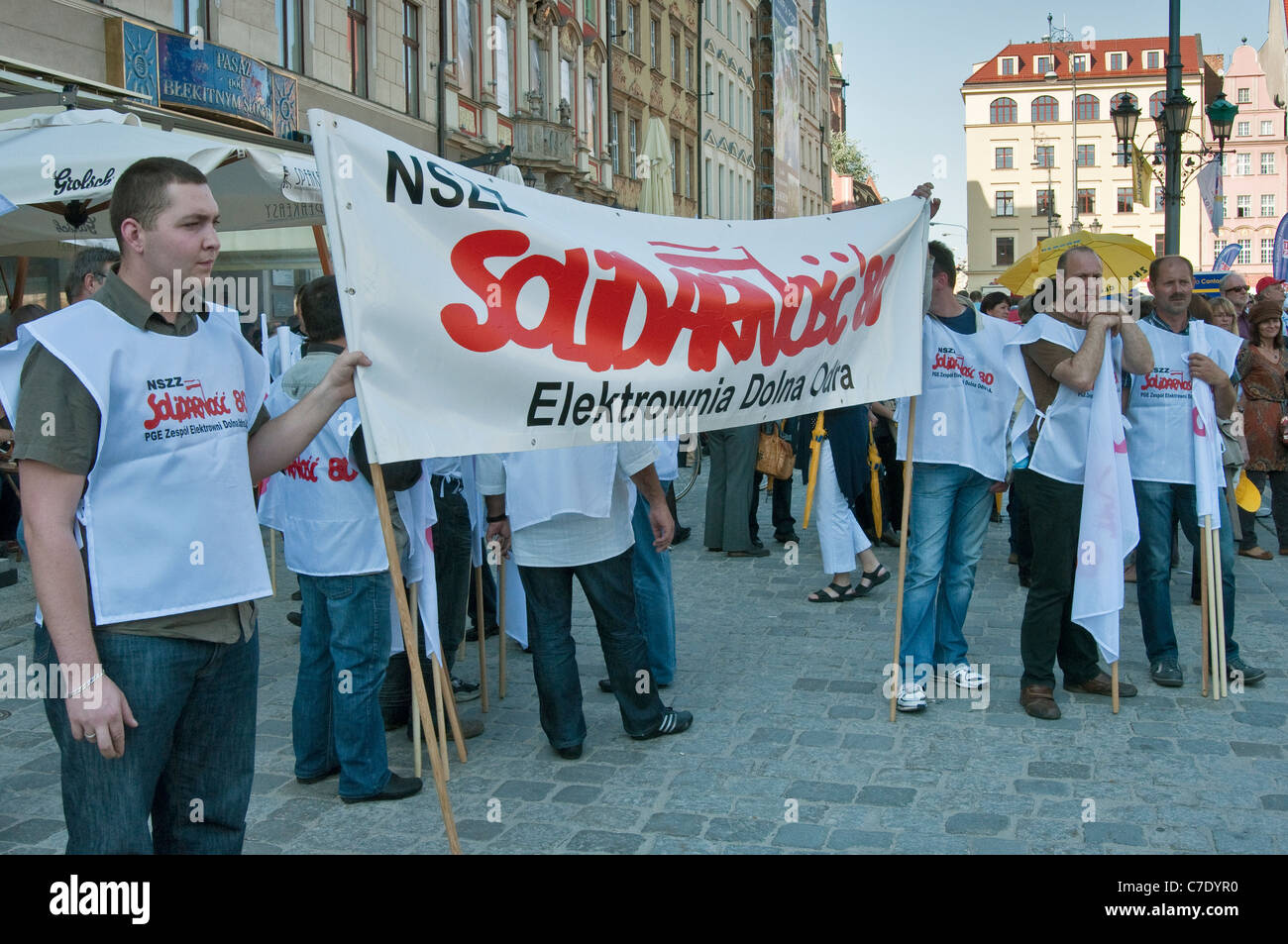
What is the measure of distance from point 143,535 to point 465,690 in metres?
3.46

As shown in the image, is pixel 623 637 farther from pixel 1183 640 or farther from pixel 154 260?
pixel 1183 640

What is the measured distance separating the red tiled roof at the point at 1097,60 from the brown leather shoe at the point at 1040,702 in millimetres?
90616

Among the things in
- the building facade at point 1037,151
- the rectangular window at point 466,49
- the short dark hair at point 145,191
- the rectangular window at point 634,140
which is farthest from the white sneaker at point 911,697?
the building facade at point 1037,151

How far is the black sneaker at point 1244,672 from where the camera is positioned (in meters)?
5.89

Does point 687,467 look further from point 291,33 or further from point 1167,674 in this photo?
point 1167,674

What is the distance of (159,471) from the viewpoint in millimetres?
2641

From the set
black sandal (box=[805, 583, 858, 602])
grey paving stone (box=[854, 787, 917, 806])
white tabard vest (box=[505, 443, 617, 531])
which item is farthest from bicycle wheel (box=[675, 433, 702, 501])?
grey paving stone (box=[854, 787, 917, 806])

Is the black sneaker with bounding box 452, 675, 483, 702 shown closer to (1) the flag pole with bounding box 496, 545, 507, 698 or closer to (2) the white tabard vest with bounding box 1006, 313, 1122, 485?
(1) the flag pole with bounding box 496, 545, 507, 698

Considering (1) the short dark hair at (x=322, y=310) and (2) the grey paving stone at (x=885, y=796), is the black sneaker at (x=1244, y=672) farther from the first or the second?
(1) the short dark hair at (x=322, y=310)

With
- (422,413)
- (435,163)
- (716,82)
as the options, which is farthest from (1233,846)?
(716,82)

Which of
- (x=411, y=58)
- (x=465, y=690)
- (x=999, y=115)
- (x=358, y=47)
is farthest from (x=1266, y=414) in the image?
(x=999, y=115)

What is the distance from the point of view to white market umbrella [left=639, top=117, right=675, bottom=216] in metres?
17.2
